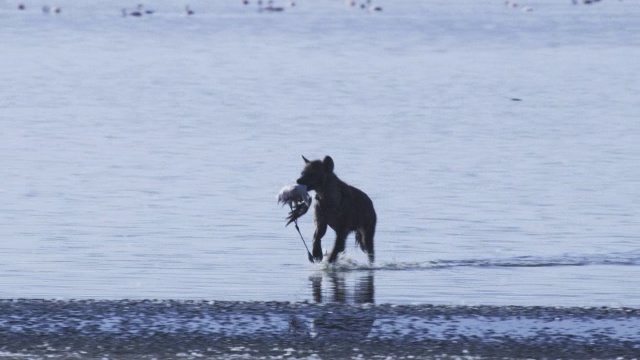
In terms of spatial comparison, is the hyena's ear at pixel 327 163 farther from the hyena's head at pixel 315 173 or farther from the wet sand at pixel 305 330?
the wet sand at pixel 305 330

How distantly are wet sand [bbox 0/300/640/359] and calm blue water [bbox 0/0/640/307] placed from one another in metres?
1.32

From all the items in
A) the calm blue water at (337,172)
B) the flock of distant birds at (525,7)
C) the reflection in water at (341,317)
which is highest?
the reflection in water at (341,317)

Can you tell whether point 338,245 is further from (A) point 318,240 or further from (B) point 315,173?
(B) point 315,173

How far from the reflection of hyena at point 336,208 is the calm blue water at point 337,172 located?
0.81ft

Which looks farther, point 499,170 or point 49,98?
point 49,98

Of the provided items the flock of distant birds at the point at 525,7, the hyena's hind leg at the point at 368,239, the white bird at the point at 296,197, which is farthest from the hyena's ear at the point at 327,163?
the flock of distant birds at the point at 525,7

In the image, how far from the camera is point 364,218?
1406 cm

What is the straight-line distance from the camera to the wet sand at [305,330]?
9.44 metres

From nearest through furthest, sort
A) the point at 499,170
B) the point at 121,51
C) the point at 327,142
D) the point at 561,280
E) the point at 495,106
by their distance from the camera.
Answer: the point at 561,280
the point at 499,170
the point at 327,142
the point at 495,106
the point at 121,51

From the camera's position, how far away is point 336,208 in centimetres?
1388

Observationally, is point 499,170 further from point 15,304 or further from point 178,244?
point 15,304

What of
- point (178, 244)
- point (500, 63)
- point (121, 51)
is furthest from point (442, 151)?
point (121, 51)

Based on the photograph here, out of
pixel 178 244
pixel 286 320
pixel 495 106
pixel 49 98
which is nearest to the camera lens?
pixel 286 320

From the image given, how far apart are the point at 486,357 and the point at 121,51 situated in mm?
63341
